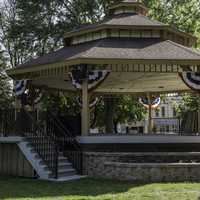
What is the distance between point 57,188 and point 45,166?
8.36 ft

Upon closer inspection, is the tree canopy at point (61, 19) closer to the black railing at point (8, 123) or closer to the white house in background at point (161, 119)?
the white house in background at point (161, 119)

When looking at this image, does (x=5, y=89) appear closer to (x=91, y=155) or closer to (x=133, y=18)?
(x=133, y=18)

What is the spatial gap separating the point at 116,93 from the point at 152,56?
11.2 m

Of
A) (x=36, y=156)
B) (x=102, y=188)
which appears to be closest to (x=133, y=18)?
(x=36, y=156)

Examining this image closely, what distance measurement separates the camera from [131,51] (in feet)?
53.1

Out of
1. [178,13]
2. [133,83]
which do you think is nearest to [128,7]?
[133,83]

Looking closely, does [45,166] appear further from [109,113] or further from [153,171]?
[109,113]

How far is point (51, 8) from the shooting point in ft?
102

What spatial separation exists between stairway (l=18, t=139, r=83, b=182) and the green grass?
2.01 ft

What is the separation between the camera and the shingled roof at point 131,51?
50.9ft

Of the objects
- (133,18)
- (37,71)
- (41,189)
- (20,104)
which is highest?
(133,18)

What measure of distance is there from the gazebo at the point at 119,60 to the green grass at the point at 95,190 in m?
1.90

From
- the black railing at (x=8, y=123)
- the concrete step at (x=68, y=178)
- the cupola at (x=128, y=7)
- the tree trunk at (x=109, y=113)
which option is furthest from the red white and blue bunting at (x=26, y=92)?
the tree trunk at (x=109, y=113)

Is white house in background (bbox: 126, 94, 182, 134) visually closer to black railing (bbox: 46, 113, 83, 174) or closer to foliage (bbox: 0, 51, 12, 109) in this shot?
foliage (bbox: 0, 51, 12, 109)
